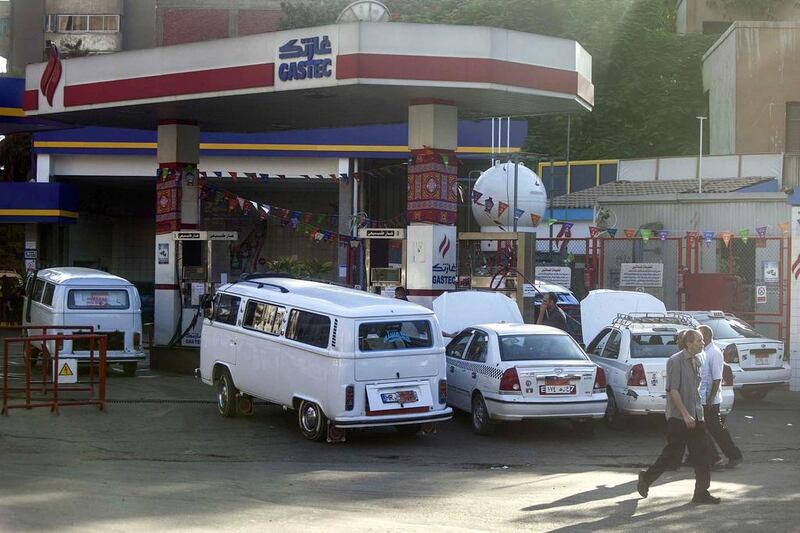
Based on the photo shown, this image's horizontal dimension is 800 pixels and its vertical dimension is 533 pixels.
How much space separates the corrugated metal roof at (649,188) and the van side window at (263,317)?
19.2 meters

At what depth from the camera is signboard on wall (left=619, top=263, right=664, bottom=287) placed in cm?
2455

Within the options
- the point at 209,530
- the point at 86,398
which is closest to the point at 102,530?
the point at 209,530

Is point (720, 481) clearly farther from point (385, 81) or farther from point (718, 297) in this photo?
point (718, 297)

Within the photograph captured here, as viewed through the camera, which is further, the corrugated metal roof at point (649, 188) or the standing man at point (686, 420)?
the corrugated metal roof at point (649, 188)

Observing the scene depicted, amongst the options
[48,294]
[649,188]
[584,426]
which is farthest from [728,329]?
[649,188]

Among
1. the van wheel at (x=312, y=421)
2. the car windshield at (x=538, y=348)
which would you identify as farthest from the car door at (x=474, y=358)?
the van wheel at (x=312, y=421)

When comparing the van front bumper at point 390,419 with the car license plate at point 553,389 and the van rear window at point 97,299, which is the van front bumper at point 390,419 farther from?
the van rear window at point 97,299

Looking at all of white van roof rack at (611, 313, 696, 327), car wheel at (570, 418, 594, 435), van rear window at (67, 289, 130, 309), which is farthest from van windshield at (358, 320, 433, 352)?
van rear window at (67, 289, 130, 309)

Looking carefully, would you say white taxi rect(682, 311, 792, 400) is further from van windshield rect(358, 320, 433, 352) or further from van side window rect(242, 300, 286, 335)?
van side window rect(242, 300, 286, 335)

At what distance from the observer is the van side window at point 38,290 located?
2362cm

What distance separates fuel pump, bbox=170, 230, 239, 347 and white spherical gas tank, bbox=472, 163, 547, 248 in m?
5.85

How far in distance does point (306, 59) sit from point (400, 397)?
303 inches

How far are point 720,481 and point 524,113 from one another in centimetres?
1210

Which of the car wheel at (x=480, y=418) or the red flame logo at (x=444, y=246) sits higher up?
the red flame logo at (x=444, y=246)
